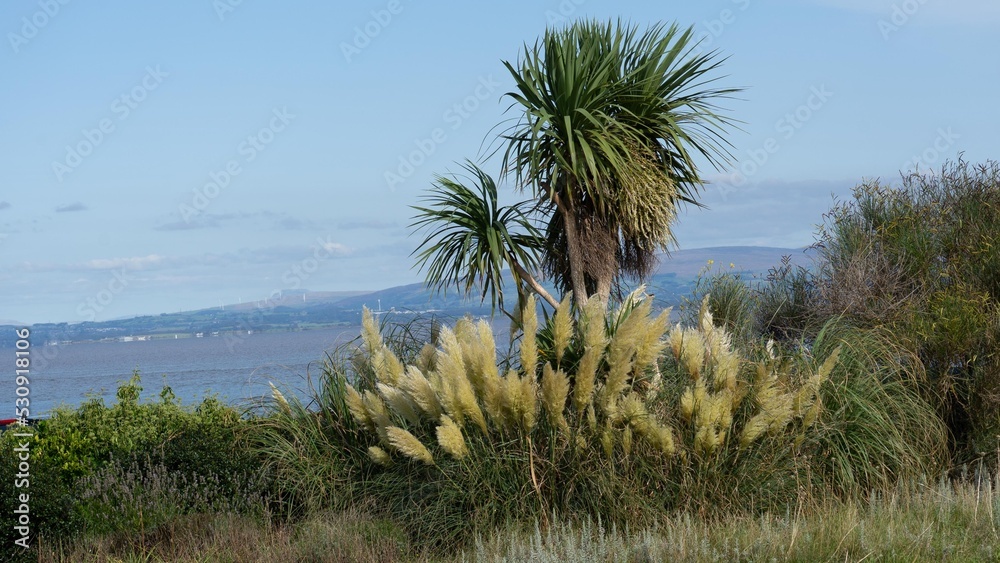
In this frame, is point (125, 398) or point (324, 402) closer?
point (324, 402)

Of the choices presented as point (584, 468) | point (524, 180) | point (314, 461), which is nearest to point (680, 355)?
point (584, 468)

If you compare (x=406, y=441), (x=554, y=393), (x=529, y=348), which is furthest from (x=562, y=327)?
(x=406, y=441)

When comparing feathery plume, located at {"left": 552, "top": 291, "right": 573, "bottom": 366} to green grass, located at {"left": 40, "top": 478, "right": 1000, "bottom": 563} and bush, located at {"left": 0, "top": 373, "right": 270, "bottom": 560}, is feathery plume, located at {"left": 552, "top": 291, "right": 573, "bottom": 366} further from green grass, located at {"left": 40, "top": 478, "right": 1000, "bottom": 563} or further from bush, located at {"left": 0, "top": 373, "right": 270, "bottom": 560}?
bush, located at {"left": 0, "top": 373, "right": 270, "bottom": 560}

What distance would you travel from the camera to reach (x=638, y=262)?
10578 mm

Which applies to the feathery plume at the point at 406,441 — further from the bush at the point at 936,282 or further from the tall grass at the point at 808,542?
the bush at the point at 936,282

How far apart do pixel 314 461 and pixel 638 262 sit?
5.19 m

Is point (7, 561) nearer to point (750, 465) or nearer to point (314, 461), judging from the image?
point (314, 461)

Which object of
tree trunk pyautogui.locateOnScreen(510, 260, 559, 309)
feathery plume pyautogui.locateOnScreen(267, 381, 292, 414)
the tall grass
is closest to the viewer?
the tall grass

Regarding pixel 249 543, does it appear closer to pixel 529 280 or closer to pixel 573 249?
pixel 529 280

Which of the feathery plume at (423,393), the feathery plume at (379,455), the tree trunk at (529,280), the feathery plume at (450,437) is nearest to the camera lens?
the feathery plume at (450,437)

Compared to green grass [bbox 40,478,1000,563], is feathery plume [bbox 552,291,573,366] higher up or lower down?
higher up

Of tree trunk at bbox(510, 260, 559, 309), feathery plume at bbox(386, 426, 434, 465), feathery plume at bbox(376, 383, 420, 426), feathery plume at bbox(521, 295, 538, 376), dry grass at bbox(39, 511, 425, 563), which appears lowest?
dry grass at bbox(39, 511, 425, 563)

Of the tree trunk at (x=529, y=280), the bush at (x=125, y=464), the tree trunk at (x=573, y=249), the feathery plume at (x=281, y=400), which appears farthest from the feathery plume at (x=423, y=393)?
the tree trunk at (x=573, y=249)

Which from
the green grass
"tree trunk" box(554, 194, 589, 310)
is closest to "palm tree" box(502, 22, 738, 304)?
"tree trunk" box(554, 194, 589, 310)
